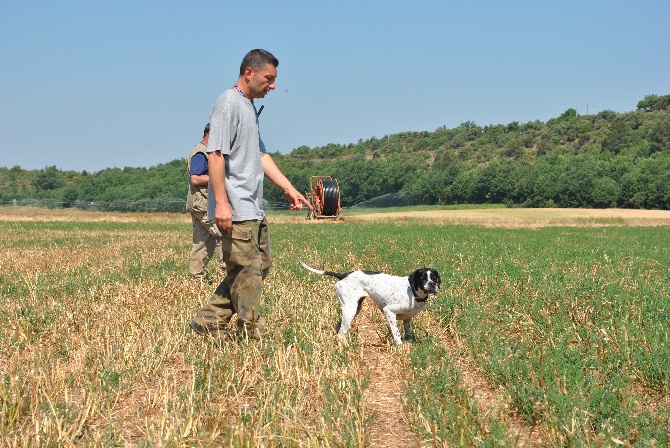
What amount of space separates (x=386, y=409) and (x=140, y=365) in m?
1.84

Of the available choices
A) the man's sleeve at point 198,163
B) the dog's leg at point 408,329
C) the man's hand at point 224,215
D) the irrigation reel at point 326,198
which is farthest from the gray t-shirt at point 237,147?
the irrigation reel at point 326,198

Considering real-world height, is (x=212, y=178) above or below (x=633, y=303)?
above

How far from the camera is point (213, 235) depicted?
8633 mm

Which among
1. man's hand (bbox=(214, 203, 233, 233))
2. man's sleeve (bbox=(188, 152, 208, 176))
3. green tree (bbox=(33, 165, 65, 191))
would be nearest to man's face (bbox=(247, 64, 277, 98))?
man's hand (bbox=(214, 203, 233, 233))

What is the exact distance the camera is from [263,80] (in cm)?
535

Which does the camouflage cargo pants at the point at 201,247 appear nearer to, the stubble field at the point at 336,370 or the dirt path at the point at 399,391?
the stubble field at the point at 336,370

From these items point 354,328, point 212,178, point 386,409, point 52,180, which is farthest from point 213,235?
point 52,180

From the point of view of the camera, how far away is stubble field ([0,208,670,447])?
357 centimetres

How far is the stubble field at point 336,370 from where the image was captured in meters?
3.57

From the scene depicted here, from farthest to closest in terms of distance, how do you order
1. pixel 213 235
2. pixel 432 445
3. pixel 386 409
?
pixel 213 235 < pixel 386 409 < pixel 432 445

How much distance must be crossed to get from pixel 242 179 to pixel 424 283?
173 cm

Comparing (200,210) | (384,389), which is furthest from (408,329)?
(200,210)

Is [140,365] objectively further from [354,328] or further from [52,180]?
[52,180]

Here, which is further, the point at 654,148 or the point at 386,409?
the point at 654,148
